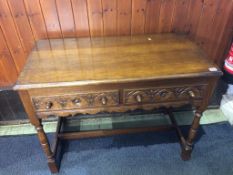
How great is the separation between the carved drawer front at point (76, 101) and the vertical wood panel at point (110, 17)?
0.55 m

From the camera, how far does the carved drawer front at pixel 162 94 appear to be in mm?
1083

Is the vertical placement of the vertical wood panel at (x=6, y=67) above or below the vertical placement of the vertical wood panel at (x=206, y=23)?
below

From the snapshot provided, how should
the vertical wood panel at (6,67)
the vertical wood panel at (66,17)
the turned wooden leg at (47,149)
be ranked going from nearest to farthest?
the turned wooden leg at (47,149) < the vertical wood panel at (66,17) < the vertical wood panel at (6,67)

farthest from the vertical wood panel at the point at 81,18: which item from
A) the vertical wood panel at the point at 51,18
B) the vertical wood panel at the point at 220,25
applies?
the vertical wood panel at the point at 220,25

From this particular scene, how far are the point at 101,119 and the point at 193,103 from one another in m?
0.89

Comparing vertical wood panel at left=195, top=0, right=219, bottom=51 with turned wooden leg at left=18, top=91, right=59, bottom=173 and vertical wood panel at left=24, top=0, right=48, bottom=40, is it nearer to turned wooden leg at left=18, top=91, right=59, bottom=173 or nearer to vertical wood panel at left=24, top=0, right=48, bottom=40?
vertical wood panel at left=24, top=0, right=48, bottom=40

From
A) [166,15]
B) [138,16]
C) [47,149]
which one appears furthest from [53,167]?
[166,15]

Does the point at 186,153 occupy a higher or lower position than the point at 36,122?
lower

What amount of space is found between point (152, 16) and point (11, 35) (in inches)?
38.0

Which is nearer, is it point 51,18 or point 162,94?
point 162,94

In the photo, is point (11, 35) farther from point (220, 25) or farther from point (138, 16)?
point (220, 25)

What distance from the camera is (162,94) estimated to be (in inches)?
43.8

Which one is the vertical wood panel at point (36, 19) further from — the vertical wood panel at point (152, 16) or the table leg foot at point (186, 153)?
the table leg foot at point (186, 153)

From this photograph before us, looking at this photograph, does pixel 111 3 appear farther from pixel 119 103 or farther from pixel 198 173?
pixel 198 173
